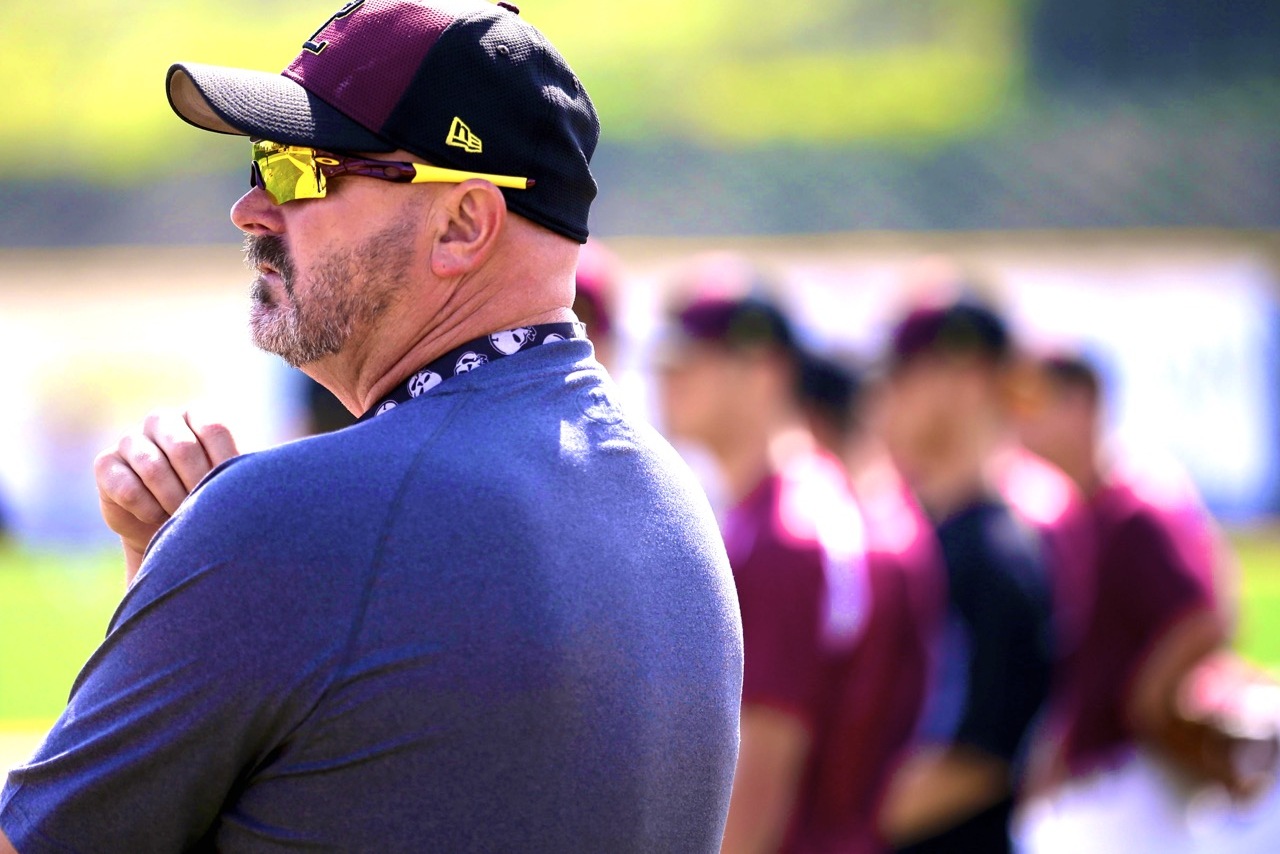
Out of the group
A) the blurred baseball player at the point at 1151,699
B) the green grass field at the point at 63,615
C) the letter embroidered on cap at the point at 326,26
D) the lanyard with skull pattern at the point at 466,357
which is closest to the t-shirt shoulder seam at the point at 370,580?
the lanyard with skull pattern at the point at 466,357

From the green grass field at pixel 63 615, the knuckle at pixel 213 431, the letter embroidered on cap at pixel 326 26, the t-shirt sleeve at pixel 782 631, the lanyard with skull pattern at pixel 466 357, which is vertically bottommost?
the green grass field at pixel 63 615

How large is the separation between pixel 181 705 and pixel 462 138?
0.59 m

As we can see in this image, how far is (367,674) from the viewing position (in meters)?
1.27

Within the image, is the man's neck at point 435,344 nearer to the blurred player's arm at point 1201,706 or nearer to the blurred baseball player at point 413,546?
the blurred baseball player at point 413,546

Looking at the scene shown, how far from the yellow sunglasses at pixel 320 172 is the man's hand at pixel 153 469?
10.1 inches

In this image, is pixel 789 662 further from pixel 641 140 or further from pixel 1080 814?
pixel 641 140

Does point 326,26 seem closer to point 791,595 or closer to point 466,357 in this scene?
point 466,357

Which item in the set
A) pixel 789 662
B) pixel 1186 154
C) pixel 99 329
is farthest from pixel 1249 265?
pixel 789 662

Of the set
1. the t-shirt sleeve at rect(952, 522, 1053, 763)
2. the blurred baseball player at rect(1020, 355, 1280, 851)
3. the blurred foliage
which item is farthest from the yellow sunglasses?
the blurred foliage

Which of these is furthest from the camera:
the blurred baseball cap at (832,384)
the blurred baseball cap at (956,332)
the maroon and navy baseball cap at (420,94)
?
the blurred baseball cap at (832,384)

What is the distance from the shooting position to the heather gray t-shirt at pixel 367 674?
1.26m

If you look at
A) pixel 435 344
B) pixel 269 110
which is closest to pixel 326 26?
pixel 269 110

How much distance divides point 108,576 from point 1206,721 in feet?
41.2

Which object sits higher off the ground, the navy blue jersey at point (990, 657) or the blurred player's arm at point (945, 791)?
the navy blue jersey at point (990, 657)
